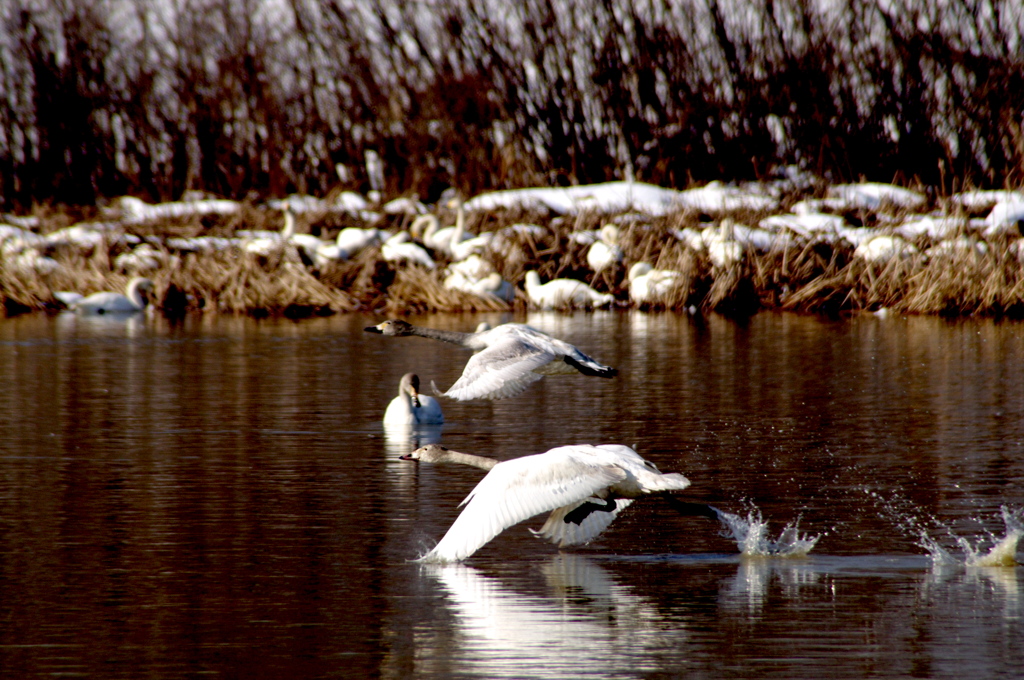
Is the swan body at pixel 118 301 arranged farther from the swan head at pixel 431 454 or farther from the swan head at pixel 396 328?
the swan head at pixel 431 454

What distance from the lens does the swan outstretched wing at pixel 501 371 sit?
23.9ft

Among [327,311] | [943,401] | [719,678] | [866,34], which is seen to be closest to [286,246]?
[327,311]

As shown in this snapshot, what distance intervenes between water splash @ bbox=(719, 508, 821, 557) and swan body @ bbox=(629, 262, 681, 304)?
1267 centimetres

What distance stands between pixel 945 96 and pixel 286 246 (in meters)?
10.2

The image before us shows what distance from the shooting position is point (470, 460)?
6.68 meters

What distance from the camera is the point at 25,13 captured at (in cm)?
2558

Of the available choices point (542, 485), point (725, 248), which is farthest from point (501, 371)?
point (725, 248)

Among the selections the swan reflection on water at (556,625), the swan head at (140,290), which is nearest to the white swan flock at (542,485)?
the swan reflection on water at (556,625)

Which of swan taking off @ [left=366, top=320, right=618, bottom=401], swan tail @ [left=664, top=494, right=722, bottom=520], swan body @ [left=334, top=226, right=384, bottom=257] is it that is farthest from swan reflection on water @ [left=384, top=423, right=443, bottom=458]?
swan body @ [left=334, top=226, right=384, bottom=257]

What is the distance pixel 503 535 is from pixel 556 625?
1.50m

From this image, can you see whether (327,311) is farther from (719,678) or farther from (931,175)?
(719,678)

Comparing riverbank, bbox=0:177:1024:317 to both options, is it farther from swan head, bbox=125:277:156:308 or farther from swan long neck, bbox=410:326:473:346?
swan long neck, bbox=410:326:473:346

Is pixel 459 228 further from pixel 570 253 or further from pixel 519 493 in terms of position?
pixel 519 493

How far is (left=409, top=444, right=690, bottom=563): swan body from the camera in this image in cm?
568
